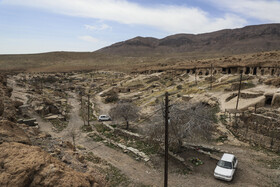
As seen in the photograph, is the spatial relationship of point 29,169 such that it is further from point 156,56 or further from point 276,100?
point 156,56

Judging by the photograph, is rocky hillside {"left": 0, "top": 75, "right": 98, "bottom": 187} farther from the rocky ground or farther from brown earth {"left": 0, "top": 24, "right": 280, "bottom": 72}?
brown earth {"left": 0, "top": 24, "right": 280, "bottom": 72}

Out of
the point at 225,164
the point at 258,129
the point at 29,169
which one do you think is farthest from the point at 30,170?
the point at 258,129

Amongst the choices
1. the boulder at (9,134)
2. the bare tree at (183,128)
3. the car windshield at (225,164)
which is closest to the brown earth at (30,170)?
the boulder at (9,134)

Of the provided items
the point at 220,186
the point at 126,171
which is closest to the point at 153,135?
the point at 126,171

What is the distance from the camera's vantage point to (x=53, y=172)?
275 inches

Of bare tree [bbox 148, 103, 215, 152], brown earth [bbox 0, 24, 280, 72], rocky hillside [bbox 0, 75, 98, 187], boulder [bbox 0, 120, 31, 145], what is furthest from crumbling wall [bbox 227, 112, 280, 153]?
brown earth [bbox 0, 24, 280, 72]

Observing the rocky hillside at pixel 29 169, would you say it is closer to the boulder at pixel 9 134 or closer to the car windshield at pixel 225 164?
the boulder at pixel 9 134

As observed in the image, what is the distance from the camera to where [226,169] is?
12.3 m

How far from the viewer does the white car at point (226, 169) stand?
11.9 m

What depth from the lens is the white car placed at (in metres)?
11.9

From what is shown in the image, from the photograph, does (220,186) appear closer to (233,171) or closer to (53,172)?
(233,171)

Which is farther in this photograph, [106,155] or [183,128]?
[106,155]

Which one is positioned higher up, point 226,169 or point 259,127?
point 259,127

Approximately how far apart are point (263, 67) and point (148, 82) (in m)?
27.0
